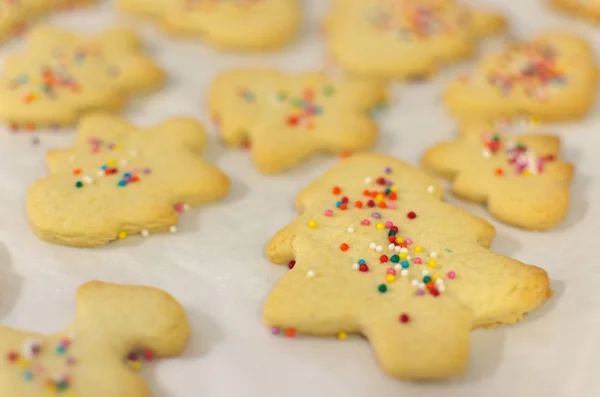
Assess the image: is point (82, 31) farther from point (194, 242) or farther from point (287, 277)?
point (287, 277)

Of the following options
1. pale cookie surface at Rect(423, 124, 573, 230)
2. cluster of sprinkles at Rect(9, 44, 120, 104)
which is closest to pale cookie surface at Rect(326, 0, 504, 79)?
pale cookie surface at Rect(423, 124, 573, 230)

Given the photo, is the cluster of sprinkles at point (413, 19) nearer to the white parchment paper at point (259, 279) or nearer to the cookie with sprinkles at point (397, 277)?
the white parchment paper at point (259, 279)

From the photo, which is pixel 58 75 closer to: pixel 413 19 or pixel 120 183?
pixel 120 183

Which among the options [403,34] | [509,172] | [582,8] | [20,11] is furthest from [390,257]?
[20,11]

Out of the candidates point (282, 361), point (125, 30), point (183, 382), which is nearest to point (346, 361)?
point (282, 361)

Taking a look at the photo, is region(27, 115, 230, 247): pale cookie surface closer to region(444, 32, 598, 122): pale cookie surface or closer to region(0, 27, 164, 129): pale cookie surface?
region(0, 27, 164, 129): pale cookie surface

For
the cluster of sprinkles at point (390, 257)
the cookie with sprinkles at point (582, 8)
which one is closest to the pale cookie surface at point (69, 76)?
the cluster of sprinkles at point (390, 257)
